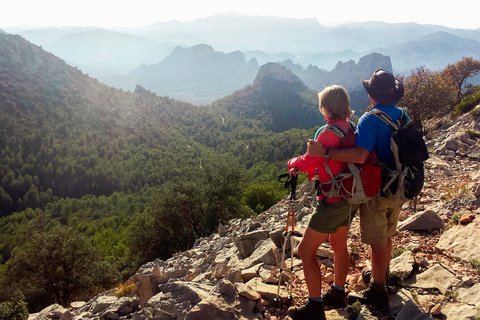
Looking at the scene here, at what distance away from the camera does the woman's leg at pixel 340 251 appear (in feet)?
15.9

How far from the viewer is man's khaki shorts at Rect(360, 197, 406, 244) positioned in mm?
4570

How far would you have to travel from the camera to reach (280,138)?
121625 millimetres

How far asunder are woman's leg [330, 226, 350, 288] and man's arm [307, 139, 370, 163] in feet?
3.53

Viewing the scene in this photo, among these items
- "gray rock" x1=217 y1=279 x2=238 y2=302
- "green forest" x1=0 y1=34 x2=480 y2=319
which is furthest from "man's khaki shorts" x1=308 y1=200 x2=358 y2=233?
"green forest" x1=0 y1=34 x2=480 y2=319

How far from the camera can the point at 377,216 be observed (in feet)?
15.2

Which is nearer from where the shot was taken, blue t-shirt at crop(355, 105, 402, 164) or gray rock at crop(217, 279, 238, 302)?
blue t-shirt at crop(355, 105, 402, 164)

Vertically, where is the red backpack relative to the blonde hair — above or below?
below

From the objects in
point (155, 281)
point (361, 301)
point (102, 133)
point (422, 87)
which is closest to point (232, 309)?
point (361, 301)

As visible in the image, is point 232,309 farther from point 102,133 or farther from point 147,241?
point 102,133

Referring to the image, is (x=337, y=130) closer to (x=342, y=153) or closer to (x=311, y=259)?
(x=342, y=153)

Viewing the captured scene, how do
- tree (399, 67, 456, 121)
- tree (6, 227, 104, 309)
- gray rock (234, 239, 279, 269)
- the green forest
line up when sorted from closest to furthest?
gray rock (234, 239, 279, 269)
tree (399, 67, 456, 121)
tree (6, 227, 104, 309)
the green forest

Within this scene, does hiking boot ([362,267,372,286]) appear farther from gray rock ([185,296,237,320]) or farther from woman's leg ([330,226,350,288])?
gray rock ([185,296,237,320])

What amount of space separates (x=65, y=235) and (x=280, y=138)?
323ft

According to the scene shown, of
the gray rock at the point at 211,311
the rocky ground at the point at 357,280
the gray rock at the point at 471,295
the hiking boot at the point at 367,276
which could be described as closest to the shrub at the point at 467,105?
the rocky ground at the point at 357,280
